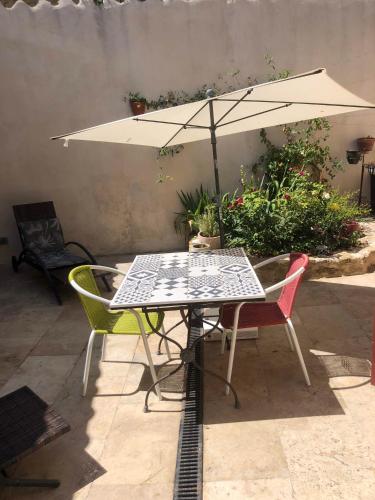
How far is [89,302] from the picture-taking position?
301 cm

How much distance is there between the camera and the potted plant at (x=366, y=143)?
6.20 meters

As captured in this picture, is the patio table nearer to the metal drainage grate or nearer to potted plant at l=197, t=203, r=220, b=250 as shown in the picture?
the metal drainage grate

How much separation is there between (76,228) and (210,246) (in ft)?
8.58


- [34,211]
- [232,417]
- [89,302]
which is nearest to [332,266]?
[232,417]

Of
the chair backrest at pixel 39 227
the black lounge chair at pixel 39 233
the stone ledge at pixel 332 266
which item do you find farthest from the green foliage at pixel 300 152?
the chair backrest at pixel 39 227

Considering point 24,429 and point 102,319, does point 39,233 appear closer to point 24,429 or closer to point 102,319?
point 102,319

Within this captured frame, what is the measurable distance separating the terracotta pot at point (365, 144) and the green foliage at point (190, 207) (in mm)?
2529

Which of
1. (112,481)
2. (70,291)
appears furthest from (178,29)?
(112,481)

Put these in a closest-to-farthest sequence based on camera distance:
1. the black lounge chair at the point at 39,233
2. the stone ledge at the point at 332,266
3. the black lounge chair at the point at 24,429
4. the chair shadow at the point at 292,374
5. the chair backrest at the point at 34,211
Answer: the black lounge chair at the point at 24,429 → the chair shadow at the point at 292,374 → the stone ledge at the point at 332,266 → the black lounge chair at the point at 39,233 → the chair backrest at the point at 34,211

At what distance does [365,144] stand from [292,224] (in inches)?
92.5

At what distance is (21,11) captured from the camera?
221 inches

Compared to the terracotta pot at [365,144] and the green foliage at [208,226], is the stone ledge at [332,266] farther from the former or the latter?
the terracotta pot at [365,144]

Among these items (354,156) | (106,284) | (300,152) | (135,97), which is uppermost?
(135,97)

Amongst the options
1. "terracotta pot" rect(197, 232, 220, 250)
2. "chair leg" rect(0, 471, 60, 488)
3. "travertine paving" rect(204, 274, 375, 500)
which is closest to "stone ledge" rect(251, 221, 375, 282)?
"terracotta pot" rect(197, 232, 220, 250)
